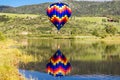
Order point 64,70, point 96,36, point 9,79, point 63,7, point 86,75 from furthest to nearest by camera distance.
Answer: point 96,36 < point 63,7 < point 64,70 < point 86,75 < point 9,79

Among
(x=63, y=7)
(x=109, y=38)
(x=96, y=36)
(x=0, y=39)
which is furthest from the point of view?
(x=96, y=36)

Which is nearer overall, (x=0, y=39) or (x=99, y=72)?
(x=99, y=72)

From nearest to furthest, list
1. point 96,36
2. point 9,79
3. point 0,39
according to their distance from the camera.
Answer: point 9,79, point 0,39, point 96,36

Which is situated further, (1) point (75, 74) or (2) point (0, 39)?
(2) point (0, 39)

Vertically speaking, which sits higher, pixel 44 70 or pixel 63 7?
pixel 63 7

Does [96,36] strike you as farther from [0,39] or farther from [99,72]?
[99,72]

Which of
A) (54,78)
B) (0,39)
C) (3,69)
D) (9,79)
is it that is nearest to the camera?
(9,79)

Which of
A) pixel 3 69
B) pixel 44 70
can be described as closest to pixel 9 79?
pixel 3 69

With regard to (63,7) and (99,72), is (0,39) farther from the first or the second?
(99,72)

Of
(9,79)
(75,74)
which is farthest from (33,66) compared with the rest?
(9,79)
